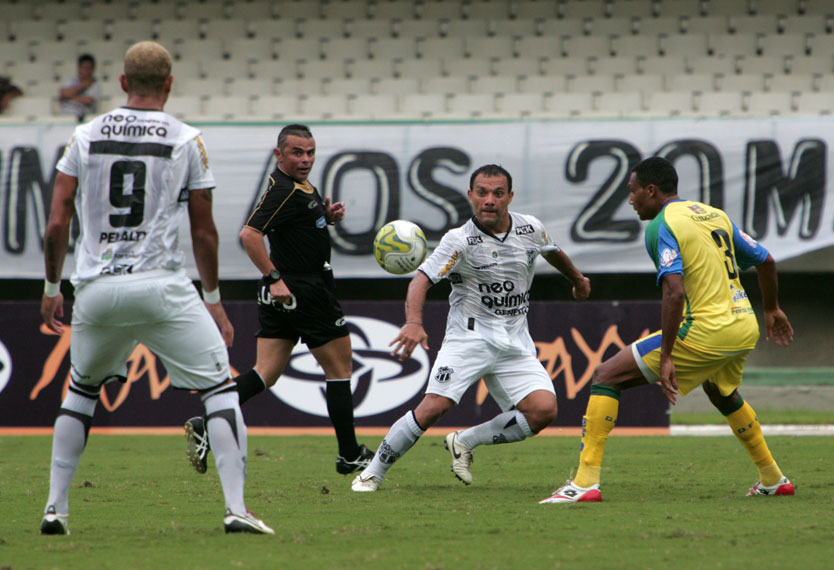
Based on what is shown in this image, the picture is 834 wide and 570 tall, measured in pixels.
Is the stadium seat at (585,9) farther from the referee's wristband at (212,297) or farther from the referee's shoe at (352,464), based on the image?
the referee's wristband at (212,297)

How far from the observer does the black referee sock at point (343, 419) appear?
678 cm

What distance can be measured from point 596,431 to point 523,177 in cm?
726

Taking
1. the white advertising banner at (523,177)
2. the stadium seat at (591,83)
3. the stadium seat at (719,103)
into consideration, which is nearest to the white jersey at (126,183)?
the white advertising banner at (523,177)

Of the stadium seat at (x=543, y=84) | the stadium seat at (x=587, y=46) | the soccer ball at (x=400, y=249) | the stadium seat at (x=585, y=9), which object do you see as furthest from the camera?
the stadium seat at (x=585, y=9)

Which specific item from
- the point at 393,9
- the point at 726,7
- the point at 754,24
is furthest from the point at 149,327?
the point at 726,7

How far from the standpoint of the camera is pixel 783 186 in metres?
12.3

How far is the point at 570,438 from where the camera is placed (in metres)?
10.1

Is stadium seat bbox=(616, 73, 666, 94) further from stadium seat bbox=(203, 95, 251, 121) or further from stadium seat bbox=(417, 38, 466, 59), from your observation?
stadium seat bbox=(203, 95, 251, 121)

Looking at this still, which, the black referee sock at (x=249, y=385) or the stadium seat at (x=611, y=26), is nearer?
the black referee sock at (x=249, y=385)

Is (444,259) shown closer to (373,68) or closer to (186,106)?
(186,106)

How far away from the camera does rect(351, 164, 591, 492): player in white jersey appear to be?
610 centimetres

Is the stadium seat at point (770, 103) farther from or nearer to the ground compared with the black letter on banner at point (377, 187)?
farther from the ground

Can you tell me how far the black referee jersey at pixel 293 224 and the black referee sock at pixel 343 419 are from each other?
0.81m

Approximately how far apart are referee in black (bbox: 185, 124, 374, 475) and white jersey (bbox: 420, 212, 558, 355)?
901mm
